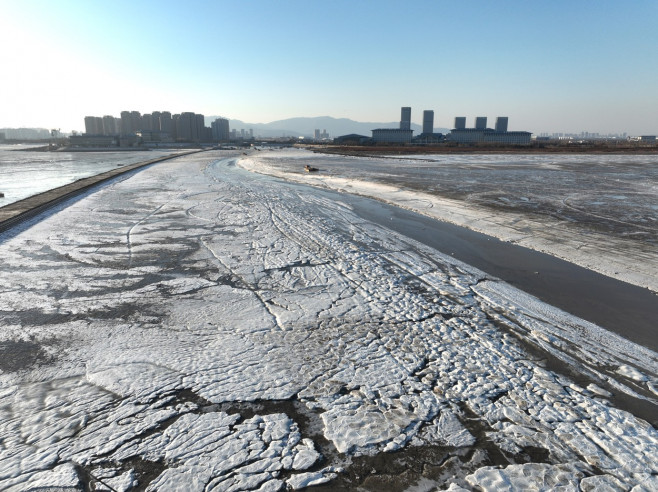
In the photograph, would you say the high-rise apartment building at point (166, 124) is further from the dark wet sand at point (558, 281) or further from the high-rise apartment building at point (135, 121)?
the dark wet sand at point (558, 281)

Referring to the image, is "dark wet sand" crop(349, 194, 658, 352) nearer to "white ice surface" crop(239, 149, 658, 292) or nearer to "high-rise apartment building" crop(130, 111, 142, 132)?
"white ice surface" crop(239, 149, 658, 292)

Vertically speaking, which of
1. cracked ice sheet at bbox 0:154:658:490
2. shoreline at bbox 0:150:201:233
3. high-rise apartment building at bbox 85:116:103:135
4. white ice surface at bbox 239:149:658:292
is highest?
high-rise apartment building at bbox 85:116:103:135

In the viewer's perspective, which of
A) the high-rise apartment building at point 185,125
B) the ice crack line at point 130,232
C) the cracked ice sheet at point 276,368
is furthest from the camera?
the high-rise apartment building at point 185,125

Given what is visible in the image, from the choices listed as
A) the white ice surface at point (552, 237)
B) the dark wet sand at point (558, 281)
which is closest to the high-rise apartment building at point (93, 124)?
the white ice surface at point (552, 237)

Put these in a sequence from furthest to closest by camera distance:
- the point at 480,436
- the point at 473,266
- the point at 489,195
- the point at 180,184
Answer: the point at 180,184 → the point at 489,195 → the point at 473,266 → the point at 480,436

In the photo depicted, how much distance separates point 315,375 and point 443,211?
915 cm

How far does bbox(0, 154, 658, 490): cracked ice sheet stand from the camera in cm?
261

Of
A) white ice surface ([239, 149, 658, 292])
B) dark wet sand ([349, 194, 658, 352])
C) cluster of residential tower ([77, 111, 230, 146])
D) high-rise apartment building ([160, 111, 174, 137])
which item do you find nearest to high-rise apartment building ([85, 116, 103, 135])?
cluster of residential tower ([77, 111, 230, 146])

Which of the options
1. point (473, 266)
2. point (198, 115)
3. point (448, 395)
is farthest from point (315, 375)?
point (198, 115)

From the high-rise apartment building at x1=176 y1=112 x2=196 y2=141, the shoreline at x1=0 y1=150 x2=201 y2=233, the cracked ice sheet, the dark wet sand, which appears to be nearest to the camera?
the cracked ice sheet

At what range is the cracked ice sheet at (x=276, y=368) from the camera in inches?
103

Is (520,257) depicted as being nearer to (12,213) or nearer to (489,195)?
(489,195)

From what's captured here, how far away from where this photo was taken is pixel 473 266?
6.68 meters

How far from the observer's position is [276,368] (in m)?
3.60
